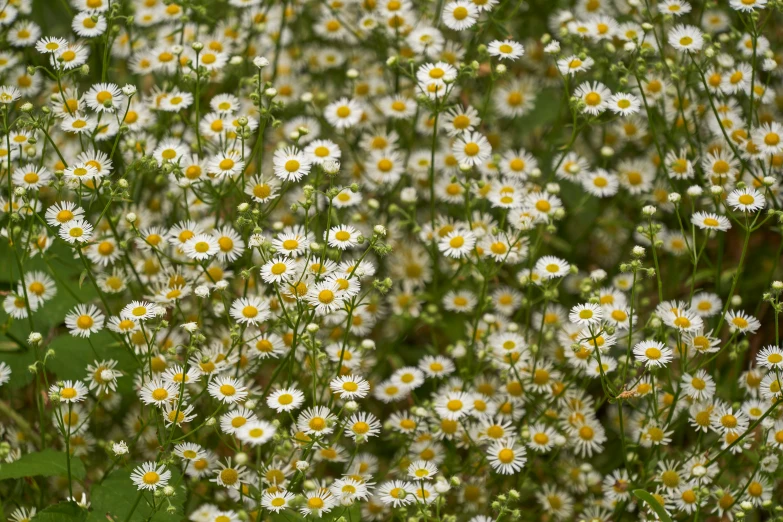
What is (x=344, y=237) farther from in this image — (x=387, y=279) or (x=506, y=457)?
(x=506, y=457)

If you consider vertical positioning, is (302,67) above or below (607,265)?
above

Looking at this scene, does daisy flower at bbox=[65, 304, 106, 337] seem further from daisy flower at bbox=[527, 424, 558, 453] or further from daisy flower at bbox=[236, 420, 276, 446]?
daisy flower at bbox=[527, 424, 558, 453]

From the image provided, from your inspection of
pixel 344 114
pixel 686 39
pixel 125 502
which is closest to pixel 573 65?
pixel 686 39

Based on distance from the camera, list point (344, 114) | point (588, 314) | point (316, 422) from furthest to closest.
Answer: point (344, 114) → point (588, 314) → point (316, 422)

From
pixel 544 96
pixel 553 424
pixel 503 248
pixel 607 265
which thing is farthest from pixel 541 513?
pixel 544 96

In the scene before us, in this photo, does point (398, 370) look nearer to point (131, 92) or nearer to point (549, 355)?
point (549, 355)

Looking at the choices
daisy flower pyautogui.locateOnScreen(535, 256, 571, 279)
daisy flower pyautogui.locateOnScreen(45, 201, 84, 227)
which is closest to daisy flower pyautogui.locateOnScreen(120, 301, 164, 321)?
daisy flower pyautogui.locateOnScreen(45, 201, 84, 227)

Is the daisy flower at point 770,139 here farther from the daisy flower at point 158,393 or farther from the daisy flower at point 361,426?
the daisy flower at point 158,393
